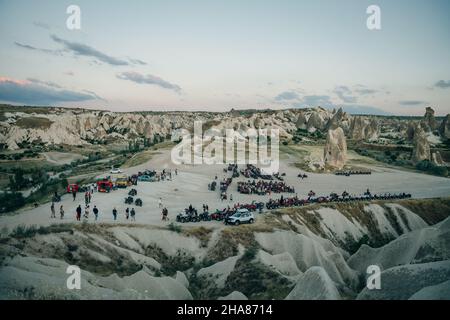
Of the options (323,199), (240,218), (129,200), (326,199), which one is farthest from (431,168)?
(129,200)

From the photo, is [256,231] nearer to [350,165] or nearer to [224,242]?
[224,242]

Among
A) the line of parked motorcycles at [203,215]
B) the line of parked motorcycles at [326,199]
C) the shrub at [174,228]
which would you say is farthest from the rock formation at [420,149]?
the shrub at [174,228]

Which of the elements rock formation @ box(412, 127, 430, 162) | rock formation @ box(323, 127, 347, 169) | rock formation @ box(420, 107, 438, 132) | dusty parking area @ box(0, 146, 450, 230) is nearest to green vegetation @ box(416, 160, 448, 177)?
rock formation @ box(412, 127, 430, 162)

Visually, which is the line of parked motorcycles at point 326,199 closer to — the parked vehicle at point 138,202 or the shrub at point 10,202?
the parked vehicle at point 138,202

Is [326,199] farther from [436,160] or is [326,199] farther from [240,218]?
[436,160]

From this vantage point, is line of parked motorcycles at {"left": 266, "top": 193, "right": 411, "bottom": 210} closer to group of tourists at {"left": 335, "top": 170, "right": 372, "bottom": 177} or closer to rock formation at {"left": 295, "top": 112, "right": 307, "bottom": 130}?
group of tourists at {"left": 335, "top": 170, "right": 372, "bottom": 177}

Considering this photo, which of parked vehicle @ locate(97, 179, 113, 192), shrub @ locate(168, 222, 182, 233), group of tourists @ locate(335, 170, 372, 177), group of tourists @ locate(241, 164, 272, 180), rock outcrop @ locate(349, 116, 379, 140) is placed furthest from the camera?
rock outcrop @ locate(349, 116, 379, 140)

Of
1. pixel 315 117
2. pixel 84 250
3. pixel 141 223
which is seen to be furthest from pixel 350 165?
pixel 315 117
